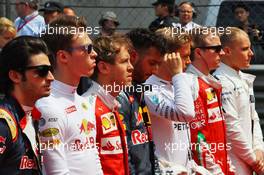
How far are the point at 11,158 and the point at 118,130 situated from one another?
1103 millimetres

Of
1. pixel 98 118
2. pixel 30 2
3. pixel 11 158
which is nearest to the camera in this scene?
pixel 11 158

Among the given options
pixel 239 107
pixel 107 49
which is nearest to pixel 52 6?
pixel 239 107

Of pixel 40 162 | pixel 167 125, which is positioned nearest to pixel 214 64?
pixel 167 125

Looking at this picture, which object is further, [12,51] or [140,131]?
[140,131]

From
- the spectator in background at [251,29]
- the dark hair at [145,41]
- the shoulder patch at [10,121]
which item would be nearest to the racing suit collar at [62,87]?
the shoulder patch at [10,121]

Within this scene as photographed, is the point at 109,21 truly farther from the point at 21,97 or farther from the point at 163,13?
the point at 21,97

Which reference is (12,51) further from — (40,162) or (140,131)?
(140,131)

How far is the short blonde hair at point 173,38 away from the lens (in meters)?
5.73

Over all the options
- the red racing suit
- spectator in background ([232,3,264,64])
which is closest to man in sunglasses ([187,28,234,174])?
the red racing suit

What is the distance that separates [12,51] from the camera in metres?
4.12

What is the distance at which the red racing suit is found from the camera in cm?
598

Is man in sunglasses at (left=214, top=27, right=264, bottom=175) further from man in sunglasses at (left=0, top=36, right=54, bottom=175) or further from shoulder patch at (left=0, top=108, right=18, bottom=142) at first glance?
shoulder patch at (left=0, top=108, right=18, bottom=142)

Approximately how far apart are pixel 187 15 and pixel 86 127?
5.28 meters

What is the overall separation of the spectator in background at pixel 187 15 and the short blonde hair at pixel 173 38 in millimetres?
3686
